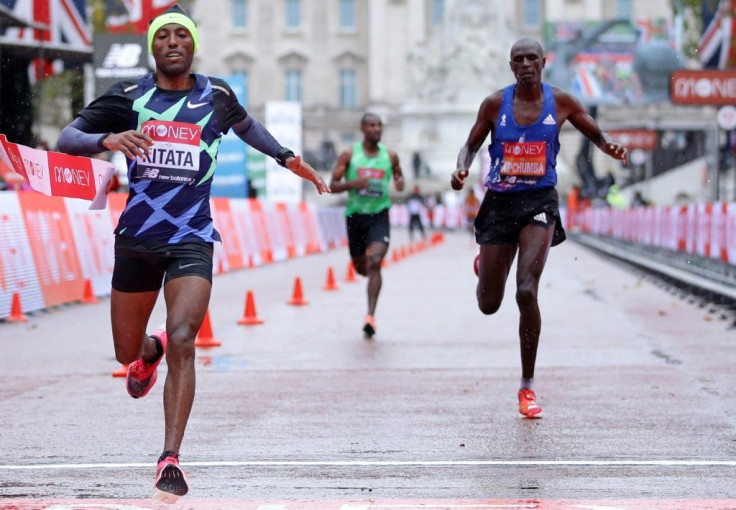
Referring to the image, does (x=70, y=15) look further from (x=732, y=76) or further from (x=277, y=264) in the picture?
(x=732, y=76)

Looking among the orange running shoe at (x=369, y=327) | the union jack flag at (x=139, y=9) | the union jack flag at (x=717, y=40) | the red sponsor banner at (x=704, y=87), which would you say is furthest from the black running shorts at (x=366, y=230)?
the union jack flag at (x=717, y=40)

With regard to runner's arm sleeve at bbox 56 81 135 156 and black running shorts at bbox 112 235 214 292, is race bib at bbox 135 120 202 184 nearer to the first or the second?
runner's arm sleeve at bbox 56 81 135 156

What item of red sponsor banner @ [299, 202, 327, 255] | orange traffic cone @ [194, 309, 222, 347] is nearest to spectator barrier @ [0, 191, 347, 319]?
orange traffic cone @ [194, 309, 222, 347]

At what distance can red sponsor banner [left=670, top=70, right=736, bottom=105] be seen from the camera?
74.9ft

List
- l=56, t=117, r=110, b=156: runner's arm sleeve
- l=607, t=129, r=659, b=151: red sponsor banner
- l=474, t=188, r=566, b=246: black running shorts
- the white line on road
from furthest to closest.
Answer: l=607, t=129, r=659, b=151: red sponsor banner < l=474, t=188, r=566, b=246: black running shorts < the white line on road < l=56, t=117, r=110, b=156: runner's arm sleeve

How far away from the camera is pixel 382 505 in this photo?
6.18 metres

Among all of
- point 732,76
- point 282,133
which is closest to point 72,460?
point 732,76

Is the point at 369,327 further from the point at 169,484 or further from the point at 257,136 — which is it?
the point at 169,484

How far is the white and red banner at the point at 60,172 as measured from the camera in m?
7.41

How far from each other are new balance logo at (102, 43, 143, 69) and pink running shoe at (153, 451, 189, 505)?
21.5 m

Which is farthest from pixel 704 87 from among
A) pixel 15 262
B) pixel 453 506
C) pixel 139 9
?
pixel 453 506

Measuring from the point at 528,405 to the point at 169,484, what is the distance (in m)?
3.47

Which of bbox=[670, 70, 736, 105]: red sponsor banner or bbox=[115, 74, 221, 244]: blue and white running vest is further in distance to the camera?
bbox=[670, 70, 736, 105]: red sponsor banner

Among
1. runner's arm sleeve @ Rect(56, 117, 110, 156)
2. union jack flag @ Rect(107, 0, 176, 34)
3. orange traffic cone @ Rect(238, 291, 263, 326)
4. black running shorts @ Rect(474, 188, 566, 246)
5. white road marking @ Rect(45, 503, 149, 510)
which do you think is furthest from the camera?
union jack flag @ Rect(107, 0, 176, 34)
